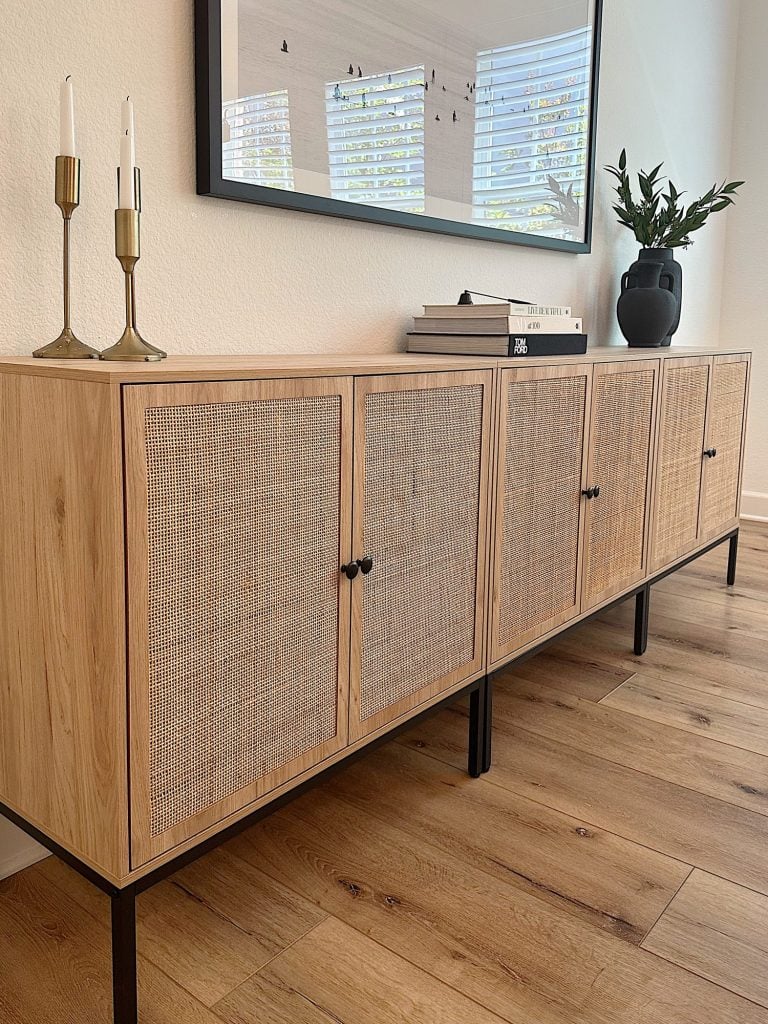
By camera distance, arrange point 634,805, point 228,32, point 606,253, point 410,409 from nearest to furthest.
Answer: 1. point 410,409
2. point 228,32
3. point 634,805
4. point 606,253

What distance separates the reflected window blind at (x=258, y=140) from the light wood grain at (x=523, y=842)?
3.61 feet

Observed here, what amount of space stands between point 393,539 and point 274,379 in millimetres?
365

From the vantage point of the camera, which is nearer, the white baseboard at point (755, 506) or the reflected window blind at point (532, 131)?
the reflected window blind at point (532, 131)

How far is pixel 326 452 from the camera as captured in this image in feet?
4.05

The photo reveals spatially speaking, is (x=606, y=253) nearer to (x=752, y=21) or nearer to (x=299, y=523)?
(x=752, y=21)

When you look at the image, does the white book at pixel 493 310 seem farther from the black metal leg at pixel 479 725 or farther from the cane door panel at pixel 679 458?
the black metal leg at pixel 479 725

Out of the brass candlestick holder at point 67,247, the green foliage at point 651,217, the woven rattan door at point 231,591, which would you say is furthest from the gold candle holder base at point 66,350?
the green foliage at point 651,217

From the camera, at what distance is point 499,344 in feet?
5.78

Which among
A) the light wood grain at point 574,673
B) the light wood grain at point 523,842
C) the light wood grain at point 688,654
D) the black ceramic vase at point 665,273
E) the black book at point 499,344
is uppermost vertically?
the black ceramic vase at point 665,273

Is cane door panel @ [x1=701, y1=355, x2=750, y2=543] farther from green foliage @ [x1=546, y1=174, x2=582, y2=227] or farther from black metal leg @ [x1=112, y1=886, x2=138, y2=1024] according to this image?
Result: black metal leg @ [x1=112, y1=886, x2=138, y2=1024]

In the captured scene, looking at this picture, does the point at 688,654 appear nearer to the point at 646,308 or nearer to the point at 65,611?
the point at 646,308

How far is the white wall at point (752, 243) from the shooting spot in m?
3.71

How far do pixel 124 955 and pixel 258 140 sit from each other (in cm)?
130

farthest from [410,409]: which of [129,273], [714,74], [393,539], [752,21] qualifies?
[752,21]
